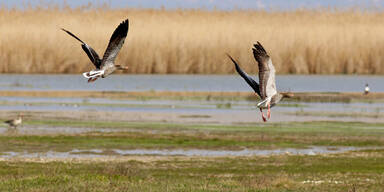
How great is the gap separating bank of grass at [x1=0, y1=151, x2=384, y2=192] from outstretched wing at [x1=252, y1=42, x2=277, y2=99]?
145 cm

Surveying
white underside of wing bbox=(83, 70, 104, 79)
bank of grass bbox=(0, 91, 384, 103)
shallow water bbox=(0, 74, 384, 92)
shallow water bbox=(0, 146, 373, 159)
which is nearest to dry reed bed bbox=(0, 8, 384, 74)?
shallow water bbox=(0, 74, 384, 92)

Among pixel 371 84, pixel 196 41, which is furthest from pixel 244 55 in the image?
pixel 371 84

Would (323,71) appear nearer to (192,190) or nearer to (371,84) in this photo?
(371,84)

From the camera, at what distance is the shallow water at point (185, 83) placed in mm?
47531

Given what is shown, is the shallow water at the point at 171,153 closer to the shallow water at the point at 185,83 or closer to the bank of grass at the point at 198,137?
the bank of grass at the point at 198,137

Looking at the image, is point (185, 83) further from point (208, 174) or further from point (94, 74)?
point (94, 74)

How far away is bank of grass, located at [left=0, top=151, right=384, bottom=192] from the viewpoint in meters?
14.1

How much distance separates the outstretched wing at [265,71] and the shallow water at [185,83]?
31.7 metres

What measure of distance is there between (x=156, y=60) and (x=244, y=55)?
184 inches

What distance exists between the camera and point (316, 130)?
29.3 metres

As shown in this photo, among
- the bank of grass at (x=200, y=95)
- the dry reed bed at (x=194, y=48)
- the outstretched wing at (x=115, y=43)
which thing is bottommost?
the bank of grass at (x=200, y=95)

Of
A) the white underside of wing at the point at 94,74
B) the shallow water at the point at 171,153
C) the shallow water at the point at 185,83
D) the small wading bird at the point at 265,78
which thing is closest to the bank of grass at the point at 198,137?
the shallow water at the point at 171,153

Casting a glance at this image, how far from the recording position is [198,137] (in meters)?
26.5

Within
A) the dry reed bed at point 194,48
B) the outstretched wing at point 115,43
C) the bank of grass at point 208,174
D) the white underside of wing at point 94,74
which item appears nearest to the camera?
the bank of grass at point 208,174
